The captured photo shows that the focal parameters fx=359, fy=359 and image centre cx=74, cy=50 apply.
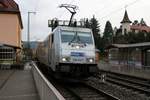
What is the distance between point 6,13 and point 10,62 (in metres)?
12.8

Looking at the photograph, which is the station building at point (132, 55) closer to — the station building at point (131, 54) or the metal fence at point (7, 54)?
the station building at point (131, 54)

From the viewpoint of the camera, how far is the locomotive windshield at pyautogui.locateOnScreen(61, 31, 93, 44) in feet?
64.4

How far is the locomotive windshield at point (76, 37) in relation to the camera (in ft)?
64.4

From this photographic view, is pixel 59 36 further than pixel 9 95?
Yes

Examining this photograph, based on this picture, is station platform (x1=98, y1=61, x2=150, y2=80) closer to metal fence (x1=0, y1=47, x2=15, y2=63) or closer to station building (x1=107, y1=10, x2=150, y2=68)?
station building (x1=107, y1=10, x2=150, y2=68)

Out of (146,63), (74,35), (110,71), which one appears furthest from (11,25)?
(74,35)

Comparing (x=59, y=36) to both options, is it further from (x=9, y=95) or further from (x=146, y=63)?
(x=146, y=63)

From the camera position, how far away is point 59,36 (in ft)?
63.9

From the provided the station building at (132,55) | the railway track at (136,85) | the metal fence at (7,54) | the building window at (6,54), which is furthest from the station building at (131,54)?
the building window at (6,54)

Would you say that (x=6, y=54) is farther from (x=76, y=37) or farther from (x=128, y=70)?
(x=76, y=37)

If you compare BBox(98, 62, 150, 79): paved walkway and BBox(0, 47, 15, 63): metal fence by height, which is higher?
BBox(0, 47, 15, 63): metal fence

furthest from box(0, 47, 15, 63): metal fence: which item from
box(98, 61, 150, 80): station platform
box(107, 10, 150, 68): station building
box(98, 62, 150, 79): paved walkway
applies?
box(98, 61, 150, 80): station platform

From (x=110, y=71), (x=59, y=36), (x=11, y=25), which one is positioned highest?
(x=11, y=25)

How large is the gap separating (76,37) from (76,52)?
4.54ft
